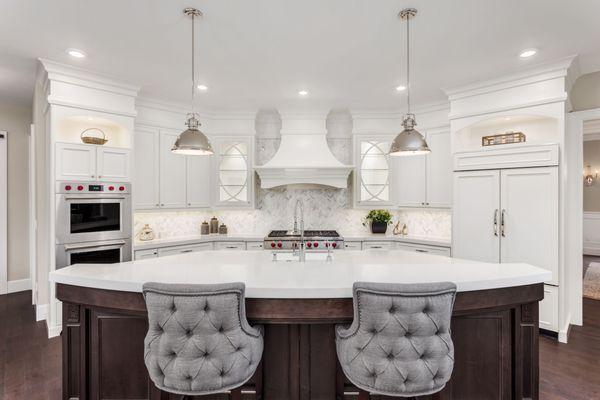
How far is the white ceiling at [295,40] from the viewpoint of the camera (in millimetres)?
2342

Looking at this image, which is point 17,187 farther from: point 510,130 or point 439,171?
point 510,130

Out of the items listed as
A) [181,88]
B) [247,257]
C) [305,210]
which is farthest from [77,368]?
[305,210]

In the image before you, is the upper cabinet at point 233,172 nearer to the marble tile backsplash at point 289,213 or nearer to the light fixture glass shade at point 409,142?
the marble tile backsplash at point 289,213

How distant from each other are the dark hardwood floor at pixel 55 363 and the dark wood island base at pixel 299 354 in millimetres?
683

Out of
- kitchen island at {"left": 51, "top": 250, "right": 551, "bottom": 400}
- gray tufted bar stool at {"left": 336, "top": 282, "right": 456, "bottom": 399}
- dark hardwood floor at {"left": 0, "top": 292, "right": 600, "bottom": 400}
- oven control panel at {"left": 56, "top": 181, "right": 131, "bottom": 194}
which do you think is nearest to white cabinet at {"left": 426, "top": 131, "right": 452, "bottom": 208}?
dark hardwood floor at {"left": 0, "top": 292, "right": 600, "bottom": 400}

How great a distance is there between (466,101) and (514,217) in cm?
149

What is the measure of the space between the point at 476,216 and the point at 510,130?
123cm

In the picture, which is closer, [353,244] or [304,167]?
[304,167]

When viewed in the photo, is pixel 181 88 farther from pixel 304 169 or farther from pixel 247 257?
pixel 247 257

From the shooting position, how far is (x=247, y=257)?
2.79 metres

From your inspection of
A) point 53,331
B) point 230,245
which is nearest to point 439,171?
point 230,245

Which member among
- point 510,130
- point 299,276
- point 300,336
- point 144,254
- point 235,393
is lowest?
point 235,393

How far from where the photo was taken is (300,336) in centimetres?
189

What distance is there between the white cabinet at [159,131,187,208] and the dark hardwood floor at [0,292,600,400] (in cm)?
203
